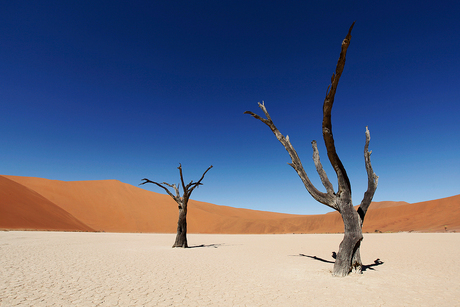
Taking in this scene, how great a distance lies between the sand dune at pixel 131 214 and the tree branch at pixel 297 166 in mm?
34114

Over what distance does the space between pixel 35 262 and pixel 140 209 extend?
42918mm

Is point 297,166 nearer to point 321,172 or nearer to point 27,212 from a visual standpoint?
point 321,172

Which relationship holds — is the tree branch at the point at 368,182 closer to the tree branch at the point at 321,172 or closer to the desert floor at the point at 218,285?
the tree branch at the point at 321,172

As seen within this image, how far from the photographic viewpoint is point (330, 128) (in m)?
6.88

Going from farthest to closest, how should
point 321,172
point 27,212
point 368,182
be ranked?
point 27,212
point 368,182
point 321,172

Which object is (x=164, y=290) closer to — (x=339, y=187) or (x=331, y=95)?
(x=339, y=187)

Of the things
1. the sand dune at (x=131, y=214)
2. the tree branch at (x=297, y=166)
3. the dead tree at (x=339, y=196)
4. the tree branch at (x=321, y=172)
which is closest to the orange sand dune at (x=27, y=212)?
the sand dune at (x=131, y=214)

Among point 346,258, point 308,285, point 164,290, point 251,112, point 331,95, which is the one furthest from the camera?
point 251,112

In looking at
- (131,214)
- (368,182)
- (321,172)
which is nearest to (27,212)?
(131,214)

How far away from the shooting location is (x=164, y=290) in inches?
220

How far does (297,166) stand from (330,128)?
5.39ft

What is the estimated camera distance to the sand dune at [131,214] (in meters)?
33.2

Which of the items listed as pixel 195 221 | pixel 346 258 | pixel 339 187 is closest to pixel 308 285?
pixel 346 258

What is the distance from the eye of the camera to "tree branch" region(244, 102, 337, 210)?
24.3 ft
